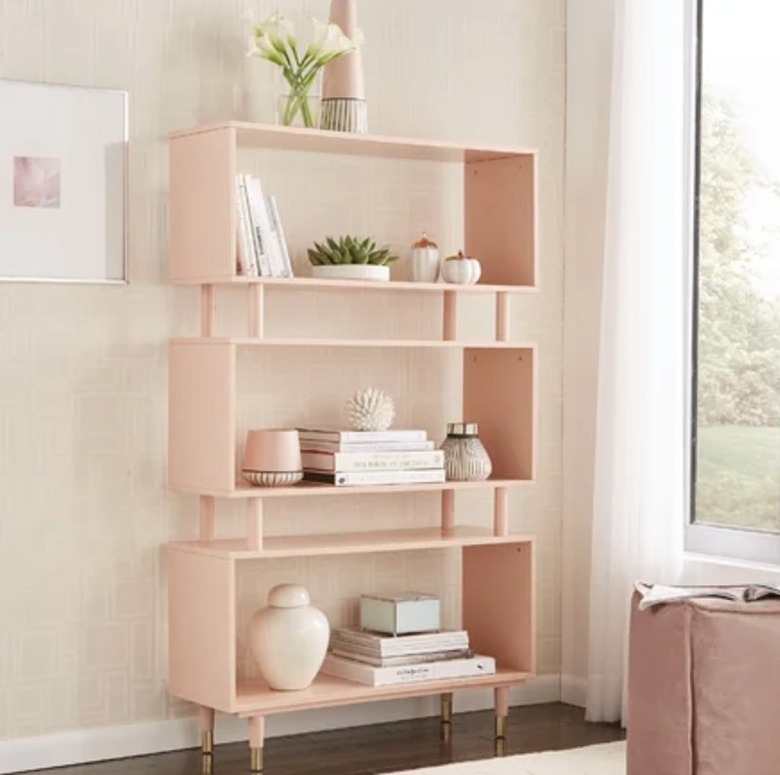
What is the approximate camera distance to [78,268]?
4602 millimetres

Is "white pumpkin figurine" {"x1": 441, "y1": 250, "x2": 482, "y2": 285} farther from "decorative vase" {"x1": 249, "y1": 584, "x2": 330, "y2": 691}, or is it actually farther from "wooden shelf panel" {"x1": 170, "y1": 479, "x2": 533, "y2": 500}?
"decorative vase" {"x1": 249, "y1": 584, "x2": 330, "y2": 691}

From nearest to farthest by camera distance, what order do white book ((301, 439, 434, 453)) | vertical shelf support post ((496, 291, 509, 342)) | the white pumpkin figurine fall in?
1. white book ((301, 439, 434, 453))
2. the white pumpkin figurine
3. vertical shelf support post ((496, 291, 509, 342))

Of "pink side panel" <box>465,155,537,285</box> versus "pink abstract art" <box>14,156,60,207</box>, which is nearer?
"pink abstract art" <box>14,156,60,207</box>

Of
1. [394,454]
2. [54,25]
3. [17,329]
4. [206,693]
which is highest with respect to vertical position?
[54,25]

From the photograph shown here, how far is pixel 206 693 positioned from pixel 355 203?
Result: 151 cm

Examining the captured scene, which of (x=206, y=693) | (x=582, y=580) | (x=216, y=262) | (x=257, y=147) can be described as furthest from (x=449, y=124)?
(x=206, y=693)

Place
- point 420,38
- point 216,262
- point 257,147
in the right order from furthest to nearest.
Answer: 1. point 420,38
2. point 257,147
3. point 216,262

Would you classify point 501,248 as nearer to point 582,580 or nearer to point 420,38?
point 420,38

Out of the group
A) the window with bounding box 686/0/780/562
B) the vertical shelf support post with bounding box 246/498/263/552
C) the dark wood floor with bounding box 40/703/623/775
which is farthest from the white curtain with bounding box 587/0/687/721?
the vertical shelf support post with bounding box 246/498/263/552

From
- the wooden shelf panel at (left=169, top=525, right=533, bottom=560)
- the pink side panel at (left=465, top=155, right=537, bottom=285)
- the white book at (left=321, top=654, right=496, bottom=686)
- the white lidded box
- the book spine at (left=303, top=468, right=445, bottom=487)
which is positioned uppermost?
the pink side panel at (left=465, top=155, right=537, bottom=285)

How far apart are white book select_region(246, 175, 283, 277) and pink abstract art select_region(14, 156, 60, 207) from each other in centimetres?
52

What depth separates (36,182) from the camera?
455 centimetres

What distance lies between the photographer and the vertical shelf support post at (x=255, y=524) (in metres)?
4.55

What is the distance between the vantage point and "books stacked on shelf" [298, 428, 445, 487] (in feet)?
15.3
